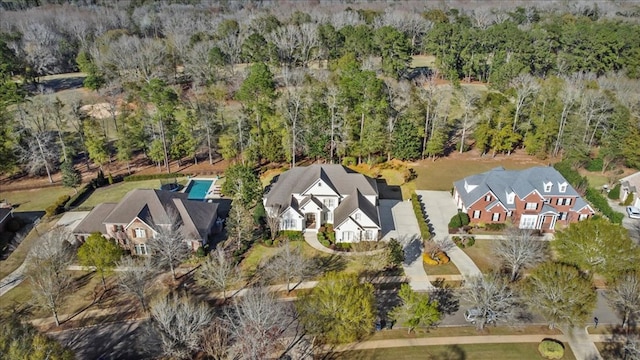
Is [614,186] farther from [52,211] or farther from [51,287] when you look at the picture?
[52,211]

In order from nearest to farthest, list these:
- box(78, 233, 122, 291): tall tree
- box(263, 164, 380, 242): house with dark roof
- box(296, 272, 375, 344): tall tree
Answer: box(296, 272, 375, 344): tall tree < box(78, 233, 122, 291): tall tree < box(263, 164, 380, 242): house with dark roof

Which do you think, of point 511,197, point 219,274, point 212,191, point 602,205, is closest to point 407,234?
point 511,197

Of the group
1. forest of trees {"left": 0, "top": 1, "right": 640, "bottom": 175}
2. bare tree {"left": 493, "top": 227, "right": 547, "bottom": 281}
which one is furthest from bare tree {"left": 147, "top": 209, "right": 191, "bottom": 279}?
bare tree {"left": 493, "top": 227, "right": 547, "bottom": 281}

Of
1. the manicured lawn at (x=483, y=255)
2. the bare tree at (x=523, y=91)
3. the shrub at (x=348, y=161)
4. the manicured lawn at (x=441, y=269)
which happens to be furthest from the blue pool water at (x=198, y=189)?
the bare tree at (x=523, y=91)

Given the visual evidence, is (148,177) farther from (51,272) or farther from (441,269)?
(441,269)

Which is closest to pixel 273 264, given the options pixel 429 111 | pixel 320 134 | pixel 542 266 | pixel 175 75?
pixel 542 266

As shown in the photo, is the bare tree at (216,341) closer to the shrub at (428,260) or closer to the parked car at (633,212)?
the shrub at (428,260)

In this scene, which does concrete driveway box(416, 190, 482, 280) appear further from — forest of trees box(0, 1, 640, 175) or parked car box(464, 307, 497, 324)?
forest of trees box(0, 1, 640, 175)
